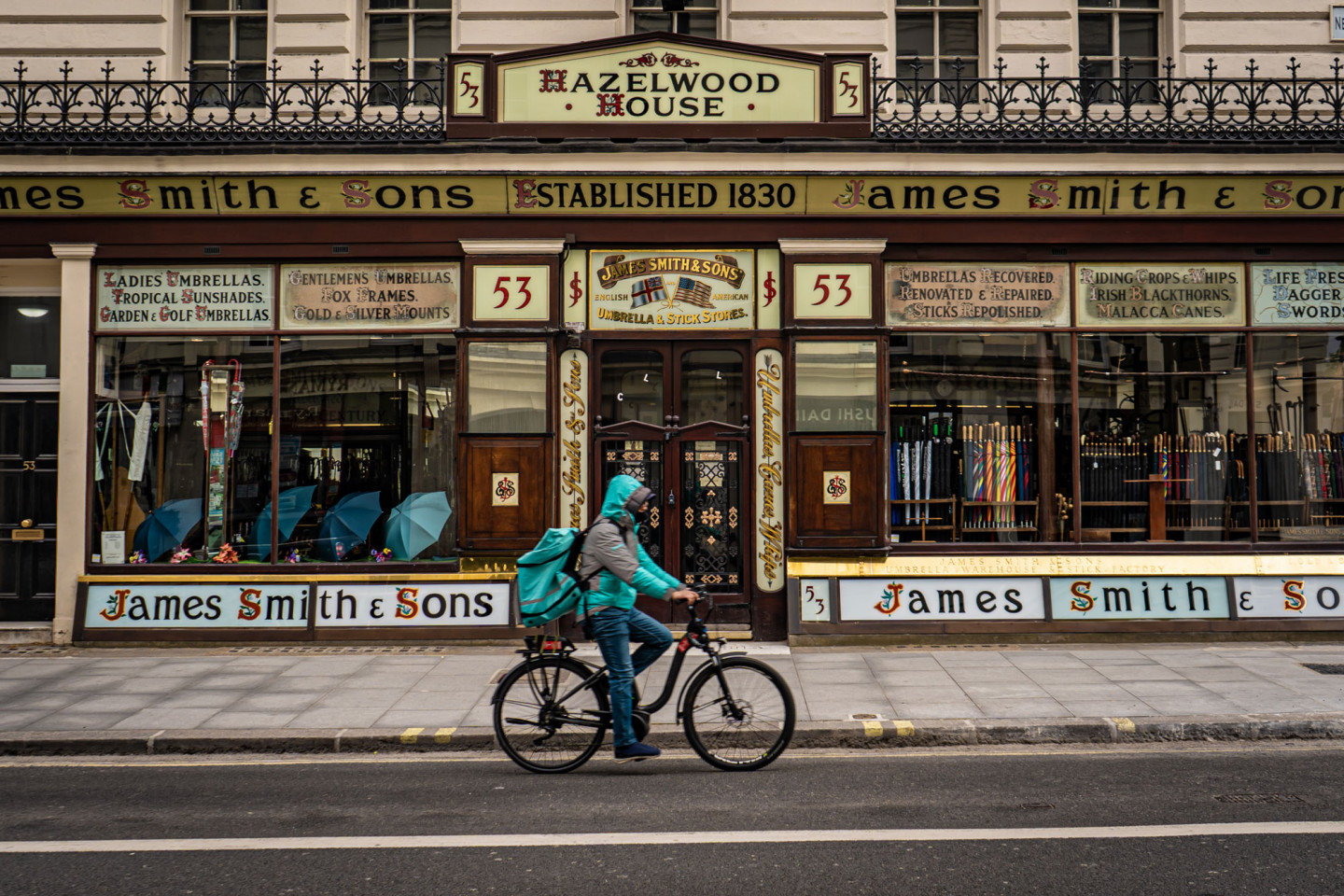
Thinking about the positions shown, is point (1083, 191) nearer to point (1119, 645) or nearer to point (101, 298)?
point (1119, 645)

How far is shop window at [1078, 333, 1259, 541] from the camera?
12.1 m

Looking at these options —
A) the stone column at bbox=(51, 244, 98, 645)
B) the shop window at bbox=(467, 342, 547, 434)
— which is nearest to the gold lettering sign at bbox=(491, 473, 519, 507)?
the shop window at bbox=(467, 342, 547, 434)

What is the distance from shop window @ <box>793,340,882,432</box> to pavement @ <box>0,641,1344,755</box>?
2456 millimetres

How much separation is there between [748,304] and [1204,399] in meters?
5.28

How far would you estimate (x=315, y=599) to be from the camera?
11734 mm

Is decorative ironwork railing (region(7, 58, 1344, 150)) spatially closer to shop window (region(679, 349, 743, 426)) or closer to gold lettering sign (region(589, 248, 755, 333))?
gold lettering sign (region(589, 248, 755, 333))

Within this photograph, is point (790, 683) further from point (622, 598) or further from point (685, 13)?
point (685, 13)

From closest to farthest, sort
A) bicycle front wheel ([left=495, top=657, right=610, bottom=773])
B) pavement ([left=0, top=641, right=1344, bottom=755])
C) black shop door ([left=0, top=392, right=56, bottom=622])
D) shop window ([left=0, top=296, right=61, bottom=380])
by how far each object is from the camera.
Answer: bicycle front wheel ([left=495, top=657, right=610, bottom=773]), pavement ([left=0, top=641, right=1344, bottom=755]), black shop door ([left=0, top=392, right=56, bottom=622]), shop window ([left=0, top=296, right=61, bottom=380])

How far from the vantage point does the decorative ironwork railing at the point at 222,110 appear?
11641 mm

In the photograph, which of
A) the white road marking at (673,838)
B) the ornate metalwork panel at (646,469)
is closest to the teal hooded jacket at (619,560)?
the white road marking at (673,838)

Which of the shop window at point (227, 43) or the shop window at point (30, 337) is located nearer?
the shop window at point (30, 337)

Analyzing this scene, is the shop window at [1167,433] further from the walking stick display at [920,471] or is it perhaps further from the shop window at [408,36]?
the shop window at [408,36]

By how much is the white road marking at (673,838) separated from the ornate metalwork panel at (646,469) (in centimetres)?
625

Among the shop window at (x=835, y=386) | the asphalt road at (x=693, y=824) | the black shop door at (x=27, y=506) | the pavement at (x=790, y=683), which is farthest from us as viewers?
the black shop door at (x=27, y=506)
